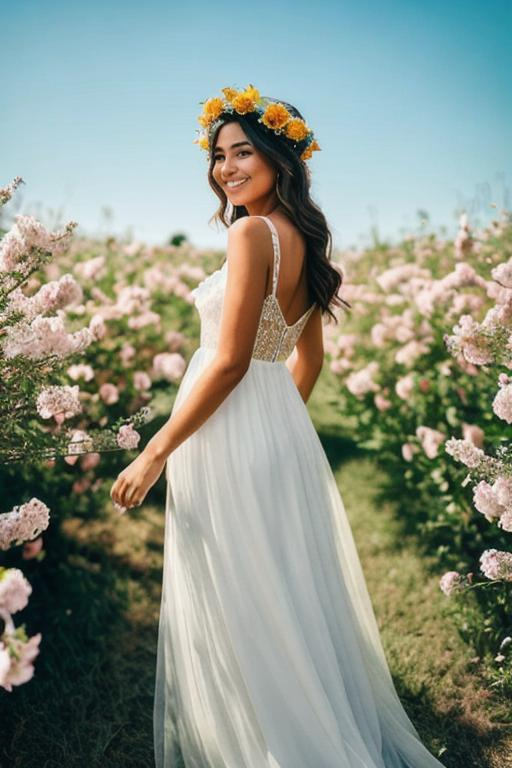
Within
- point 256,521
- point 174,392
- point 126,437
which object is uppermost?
point 174,392

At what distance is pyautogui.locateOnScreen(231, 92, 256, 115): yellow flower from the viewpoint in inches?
73.7

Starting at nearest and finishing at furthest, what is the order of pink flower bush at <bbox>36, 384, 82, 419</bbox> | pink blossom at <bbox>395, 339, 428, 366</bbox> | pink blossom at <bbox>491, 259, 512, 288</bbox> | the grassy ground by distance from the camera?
pink flower bush at <bbox>36, 384, 82, 419</bbox>, pink blossom at <bbox>491, 259, 512, 288</bbox>, the grassy ground, pink blossom at <bbox>395, 339, 428, 366</bbox>

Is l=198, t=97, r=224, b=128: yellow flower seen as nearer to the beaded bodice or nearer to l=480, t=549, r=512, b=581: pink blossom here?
the beaded bodice

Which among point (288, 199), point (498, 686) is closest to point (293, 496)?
point (288, 199)

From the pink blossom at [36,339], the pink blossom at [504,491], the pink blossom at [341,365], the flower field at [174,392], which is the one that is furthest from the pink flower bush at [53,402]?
the pink blossom at [341,365]

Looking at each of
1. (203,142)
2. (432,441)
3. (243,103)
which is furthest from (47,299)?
(432,441)

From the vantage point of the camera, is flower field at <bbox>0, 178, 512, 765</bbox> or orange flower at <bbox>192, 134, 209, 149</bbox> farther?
orange flower at <bbox>192, 134, 209, 149</bbox>

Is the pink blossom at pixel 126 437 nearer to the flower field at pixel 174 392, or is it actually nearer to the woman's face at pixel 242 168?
the flower field at pixel 174 392

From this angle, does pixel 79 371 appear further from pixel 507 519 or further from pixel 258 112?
pixel 507 519

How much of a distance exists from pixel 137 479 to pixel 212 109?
1.14m

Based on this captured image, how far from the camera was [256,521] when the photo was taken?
174 centimetres

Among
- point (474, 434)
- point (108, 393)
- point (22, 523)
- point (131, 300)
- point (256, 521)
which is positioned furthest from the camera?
point (131, 300)

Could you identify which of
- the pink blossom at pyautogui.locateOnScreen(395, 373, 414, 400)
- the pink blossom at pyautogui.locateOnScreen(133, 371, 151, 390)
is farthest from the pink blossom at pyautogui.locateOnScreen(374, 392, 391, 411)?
the pink blossom at pyautogui.locateOnScreen(133, 371, 151, 390)

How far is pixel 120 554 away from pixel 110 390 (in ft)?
3.01
